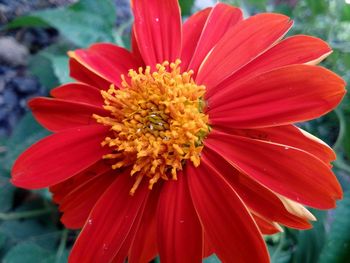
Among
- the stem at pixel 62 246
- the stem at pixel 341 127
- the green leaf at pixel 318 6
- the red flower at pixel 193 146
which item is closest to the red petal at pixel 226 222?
the red flower at pixel 193 146

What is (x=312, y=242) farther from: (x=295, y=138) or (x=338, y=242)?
(x=295, y=138)

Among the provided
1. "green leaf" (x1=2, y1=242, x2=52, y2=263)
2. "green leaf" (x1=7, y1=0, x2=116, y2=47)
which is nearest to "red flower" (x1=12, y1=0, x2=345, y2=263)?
"green leaf" (x1=2, y1=242, x2=52, y2=263)

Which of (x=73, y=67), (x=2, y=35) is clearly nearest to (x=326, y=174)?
(x=73, y=67)

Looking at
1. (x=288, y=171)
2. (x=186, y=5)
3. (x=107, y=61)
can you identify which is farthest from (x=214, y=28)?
(x=186, y=5)

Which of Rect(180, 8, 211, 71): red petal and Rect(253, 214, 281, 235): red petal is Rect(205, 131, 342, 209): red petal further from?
→ Rect(180, 8, 211, 71): red petal

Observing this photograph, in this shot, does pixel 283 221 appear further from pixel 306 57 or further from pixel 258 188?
pixel 306 57

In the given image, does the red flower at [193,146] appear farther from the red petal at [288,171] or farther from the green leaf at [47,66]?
the green leaf at [47,66]
